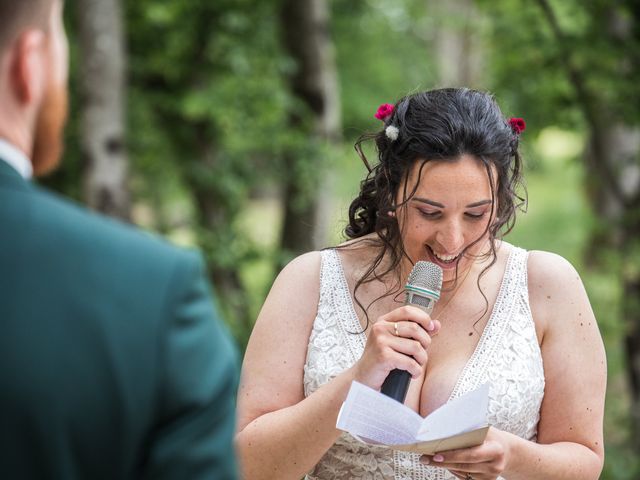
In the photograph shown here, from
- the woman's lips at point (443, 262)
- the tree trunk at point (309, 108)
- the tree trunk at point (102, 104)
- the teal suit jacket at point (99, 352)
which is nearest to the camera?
the teal suit jacket at point (99, 352)

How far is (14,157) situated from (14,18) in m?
0.19

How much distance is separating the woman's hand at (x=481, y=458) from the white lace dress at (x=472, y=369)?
0.24 meters

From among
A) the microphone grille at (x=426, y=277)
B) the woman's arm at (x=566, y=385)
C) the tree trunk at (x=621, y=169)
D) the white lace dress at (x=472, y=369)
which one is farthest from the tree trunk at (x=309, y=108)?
the microphone grille at (x=426, y=277)

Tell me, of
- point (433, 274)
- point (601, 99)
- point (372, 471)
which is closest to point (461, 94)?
point (433, 274)

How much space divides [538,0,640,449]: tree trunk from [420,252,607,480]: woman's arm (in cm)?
420

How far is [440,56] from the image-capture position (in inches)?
663

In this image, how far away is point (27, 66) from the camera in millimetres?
1164

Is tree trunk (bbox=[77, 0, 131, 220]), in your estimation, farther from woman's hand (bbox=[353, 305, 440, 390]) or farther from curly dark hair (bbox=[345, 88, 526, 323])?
woman's hand (bbox=[353, 305, 440, 390])

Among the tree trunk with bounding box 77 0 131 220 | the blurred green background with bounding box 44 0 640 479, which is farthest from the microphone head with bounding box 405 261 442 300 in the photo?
the tree trunk with bounding box 77 0 131 220

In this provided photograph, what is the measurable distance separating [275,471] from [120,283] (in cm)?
148

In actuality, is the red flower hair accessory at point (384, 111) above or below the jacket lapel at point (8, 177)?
above

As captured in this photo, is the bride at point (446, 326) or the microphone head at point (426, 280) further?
the bride at point (446, 326)

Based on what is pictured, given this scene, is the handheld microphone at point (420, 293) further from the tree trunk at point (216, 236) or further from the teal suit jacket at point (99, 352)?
the tree trunk at point (216, 236)

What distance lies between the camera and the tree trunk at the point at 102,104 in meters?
6.32
